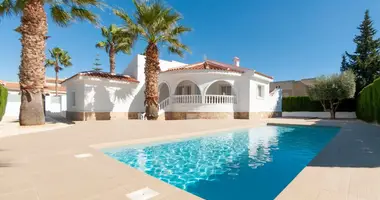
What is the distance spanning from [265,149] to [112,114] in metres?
15.5

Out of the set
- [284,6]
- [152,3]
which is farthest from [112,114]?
[284,6]

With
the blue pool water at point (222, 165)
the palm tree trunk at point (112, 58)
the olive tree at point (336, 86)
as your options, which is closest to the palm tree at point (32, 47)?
the blue pool water at point (222, 165)

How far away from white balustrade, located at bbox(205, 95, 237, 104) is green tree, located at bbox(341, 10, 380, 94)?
21.7m

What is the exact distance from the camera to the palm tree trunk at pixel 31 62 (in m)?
12.3

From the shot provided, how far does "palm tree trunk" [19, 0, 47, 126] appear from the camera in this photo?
1230 cm

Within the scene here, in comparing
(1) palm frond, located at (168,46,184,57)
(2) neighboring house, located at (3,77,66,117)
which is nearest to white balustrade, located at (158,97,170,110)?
(1) palm frond, located at (168,46,184,57)

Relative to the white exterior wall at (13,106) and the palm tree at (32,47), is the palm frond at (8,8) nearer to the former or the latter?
the palm tree at (32,47)

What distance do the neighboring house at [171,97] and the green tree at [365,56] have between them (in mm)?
19636

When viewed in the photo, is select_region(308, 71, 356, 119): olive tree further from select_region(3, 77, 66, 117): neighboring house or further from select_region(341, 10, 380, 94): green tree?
select_region(3, 77, 66, 117): neighboring house

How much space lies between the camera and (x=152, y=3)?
613 inches

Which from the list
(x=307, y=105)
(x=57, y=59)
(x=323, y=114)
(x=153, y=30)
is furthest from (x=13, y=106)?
(x=323, y=114)

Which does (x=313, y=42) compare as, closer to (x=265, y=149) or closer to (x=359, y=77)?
(x=359, y=77)

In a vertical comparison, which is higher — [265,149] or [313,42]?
[313,42]

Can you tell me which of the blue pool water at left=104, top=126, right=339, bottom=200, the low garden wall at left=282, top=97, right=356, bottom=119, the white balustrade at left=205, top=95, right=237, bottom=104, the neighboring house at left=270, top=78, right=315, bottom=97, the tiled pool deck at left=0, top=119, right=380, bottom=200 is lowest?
the blue pool water at left=104, top=126, right=339, bottom=200
